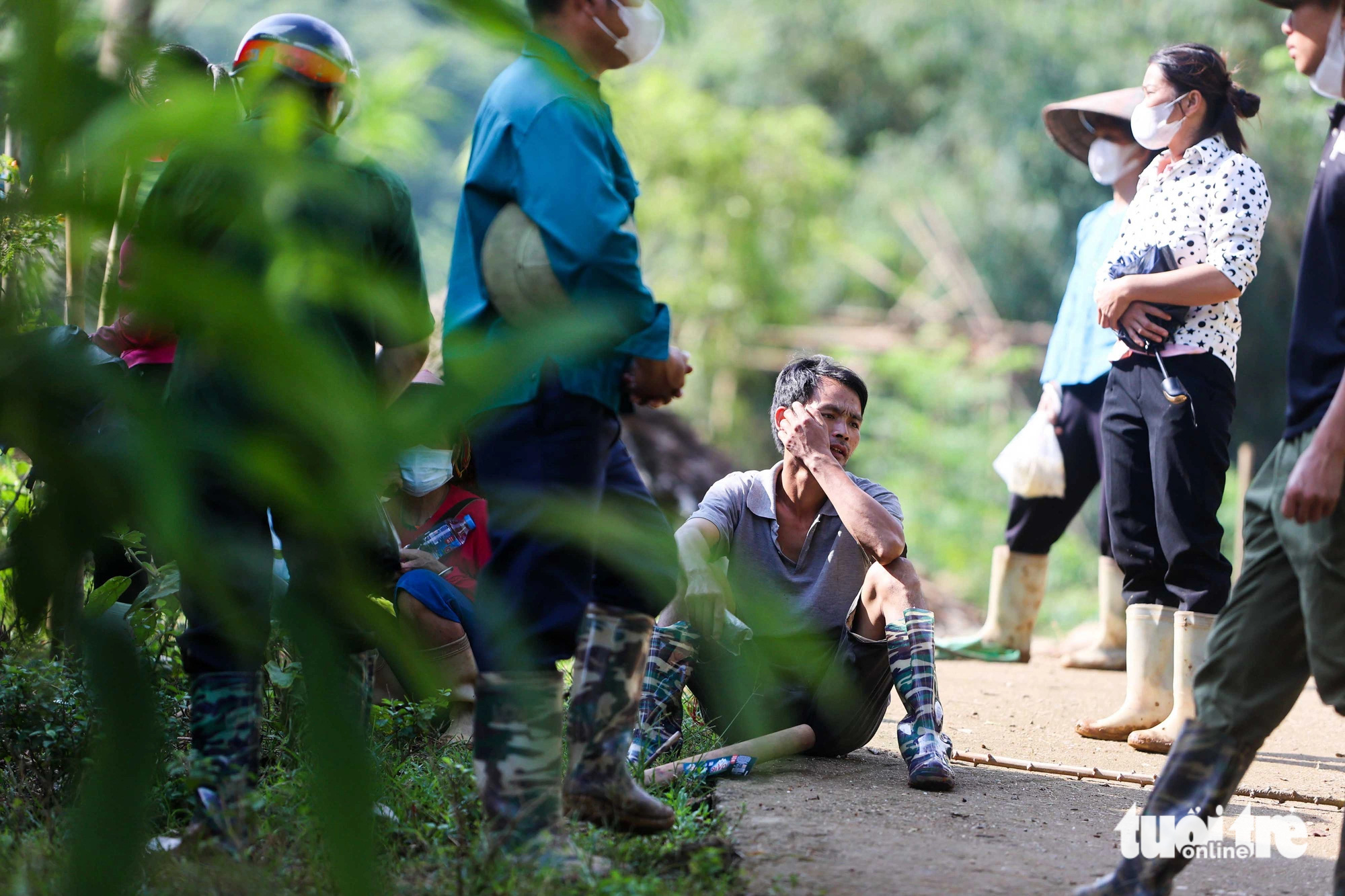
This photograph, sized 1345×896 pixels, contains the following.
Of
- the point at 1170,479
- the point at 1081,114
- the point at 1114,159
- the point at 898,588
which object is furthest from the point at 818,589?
the point at 1081,114

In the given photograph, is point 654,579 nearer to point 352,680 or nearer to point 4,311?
point 352,680

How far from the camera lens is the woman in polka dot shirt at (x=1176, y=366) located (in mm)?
3699

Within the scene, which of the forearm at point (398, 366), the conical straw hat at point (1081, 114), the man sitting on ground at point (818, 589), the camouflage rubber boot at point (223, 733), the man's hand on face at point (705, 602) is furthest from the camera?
the conical straw hat at point (1081, 114)

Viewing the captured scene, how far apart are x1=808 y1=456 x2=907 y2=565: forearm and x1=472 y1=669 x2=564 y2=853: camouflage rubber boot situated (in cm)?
131

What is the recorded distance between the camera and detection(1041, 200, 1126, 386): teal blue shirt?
183 inches

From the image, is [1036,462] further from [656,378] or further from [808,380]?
[656,378]

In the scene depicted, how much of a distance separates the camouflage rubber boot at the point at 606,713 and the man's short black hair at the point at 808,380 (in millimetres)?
1249

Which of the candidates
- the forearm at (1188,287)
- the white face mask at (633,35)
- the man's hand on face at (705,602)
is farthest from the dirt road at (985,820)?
the white face mask at (633,35)

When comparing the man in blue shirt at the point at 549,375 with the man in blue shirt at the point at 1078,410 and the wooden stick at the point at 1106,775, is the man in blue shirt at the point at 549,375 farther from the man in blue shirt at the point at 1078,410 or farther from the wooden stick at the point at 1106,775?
the man in blue shirt at the point at 1078,410

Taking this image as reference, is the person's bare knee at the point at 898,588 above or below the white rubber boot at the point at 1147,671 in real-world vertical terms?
above

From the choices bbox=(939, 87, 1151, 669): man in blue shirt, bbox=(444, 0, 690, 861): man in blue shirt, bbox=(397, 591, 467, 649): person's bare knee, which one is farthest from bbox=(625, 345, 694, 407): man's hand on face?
bbox=(939, 87, 1151, 669): man in blue shirt

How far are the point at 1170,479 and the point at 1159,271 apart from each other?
2.01 feet

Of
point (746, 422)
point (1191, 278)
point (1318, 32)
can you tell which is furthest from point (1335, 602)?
point (746, 422)

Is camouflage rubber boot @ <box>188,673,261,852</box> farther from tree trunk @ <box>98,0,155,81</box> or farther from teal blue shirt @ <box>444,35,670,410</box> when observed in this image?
tree trunk @ <box>98,0,155,81</box>
